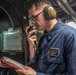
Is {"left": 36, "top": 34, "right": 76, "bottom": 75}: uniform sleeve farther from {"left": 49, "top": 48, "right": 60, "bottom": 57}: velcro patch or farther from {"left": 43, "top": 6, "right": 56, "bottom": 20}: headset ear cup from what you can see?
{"left": 43, "top": 6, "right": 56, "bottom": 20}: headset ear cup

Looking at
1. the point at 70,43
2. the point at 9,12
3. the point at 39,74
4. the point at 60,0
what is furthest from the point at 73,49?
the point at 9,12

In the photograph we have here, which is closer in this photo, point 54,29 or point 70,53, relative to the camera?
point 70,53

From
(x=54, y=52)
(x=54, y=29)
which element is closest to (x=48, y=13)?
(x=54, y=29)

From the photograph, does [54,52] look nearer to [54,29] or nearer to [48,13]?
[54,29]

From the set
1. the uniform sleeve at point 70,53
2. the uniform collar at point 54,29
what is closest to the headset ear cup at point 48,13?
the uniform collar at point 54,29

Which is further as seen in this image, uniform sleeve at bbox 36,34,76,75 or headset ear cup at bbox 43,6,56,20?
headset ear cup at bbox 43,6,56,20

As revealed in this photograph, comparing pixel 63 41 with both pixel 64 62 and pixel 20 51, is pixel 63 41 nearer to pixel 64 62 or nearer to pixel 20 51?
pixel 64 62

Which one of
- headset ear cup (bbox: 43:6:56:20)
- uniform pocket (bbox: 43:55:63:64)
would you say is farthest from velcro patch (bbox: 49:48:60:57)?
headset ear cup (bbox: 43:6:56:20)

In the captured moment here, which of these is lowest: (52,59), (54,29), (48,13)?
(52,59)

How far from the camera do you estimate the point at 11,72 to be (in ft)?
8.05

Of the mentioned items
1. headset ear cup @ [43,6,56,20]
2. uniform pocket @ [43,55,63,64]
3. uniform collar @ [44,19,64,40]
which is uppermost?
headset ear cup @ [43,6,56,20]

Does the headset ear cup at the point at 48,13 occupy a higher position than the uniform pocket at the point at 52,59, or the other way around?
the headset ear cup at the point at 48,13

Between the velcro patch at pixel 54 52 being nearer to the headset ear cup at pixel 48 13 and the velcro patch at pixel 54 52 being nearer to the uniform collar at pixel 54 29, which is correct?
the uniform collar at pixel 54 29

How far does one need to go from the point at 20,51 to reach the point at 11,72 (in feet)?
1.13
